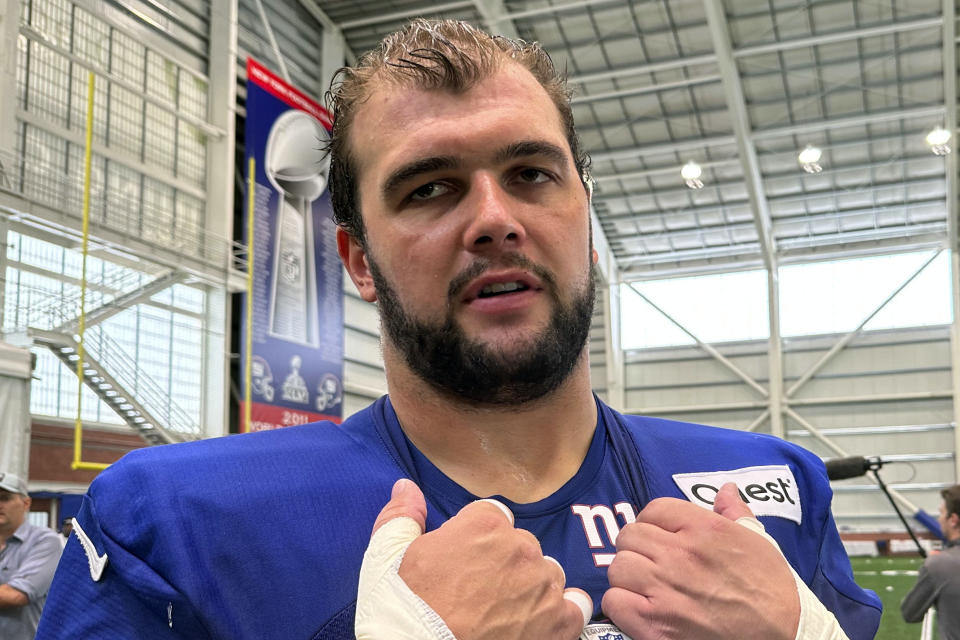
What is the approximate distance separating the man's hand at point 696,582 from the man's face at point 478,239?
0.34m

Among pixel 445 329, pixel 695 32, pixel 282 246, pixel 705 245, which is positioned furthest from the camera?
pixel 705 245

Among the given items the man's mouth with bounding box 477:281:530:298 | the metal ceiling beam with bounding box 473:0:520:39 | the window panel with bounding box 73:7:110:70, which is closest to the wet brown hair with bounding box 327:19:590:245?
the man's mouth with bounding box 477:281:530:298

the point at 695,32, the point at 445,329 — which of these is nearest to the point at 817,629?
the point at 445,329

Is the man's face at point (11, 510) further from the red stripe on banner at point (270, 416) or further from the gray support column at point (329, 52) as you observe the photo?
the gray support column at point (329, 52)

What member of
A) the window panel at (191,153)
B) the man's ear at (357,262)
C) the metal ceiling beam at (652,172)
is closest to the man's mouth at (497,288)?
the man's ear at (357,262)

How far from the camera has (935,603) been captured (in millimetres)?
5633

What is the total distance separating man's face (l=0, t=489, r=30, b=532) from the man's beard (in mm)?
4836

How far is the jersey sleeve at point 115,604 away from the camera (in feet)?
4.11

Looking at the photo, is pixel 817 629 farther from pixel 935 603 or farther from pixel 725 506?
pixel 935 603

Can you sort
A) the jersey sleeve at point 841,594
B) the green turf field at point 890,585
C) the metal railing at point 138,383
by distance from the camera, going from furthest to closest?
1. the metal railing at point 138,383
2. the green turf field at point 890,585
3. the jersey sleeve at point 841,594

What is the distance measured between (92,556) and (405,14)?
62.3ft

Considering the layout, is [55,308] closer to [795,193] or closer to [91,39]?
[91,39]

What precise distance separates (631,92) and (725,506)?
19.2 metres

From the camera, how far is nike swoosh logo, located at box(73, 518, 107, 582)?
4.20 ft
